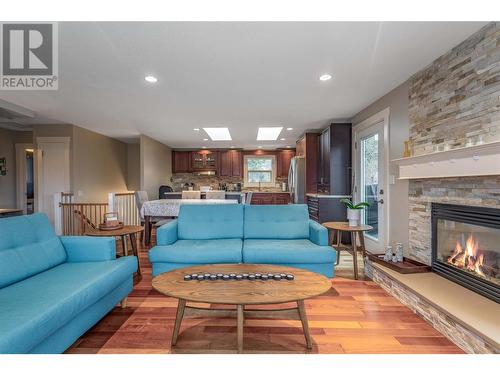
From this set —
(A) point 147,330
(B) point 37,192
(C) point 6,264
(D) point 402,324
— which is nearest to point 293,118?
(D) point 402,324

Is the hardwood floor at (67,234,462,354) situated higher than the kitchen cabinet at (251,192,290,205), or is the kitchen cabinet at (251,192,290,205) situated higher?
the kitchen cabinet at (251,192,290,205)

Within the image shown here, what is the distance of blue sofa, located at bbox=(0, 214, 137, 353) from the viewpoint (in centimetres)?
134

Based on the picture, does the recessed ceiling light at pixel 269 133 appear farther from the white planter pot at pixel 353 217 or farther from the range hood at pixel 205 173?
the white planter pot at pixel 353 217

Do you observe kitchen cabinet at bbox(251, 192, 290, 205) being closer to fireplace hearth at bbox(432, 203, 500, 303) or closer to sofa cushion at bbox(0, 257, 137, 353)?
fireplace hearth at bbox(432, 203, 500, 303)

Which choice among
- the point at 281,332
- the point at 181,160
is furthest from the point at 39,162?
the point at 281,332

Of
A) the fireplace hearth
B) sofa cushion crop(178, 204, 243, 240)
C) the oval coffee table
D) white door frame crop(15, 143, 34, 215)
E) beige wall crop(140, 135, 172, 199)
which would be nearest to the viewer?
the oval coffee table

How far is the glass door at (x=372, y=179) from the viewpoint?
12.0 ft

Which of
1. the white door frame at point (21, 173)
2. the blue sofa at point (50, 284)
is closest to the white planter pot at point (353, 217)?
the blue sofa at point (50, 284)

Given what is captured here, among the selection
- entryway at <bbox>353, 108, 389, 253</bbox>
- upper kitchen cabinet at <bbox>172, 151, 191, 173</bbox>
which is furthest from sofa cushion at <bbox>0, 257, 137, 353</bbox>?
upper kitchen cabinet at <bbox>172, 151, 191, 173</bbox>

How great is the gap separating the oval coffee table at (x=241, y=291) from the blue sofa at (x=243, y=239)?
1.93 ft

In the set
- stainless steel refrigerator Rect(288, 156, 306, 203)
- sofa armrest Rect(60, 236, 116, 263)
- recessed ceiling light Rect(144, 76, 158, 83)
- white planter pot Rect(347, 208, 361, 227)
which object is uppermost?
recessed ceiling light Rect(144, 76, 158, 83)

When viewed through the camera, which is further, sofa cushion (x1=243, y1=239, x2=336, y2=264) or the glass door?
the glass door

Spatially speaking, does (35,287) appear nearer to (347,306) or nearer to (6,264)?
(6,264)
